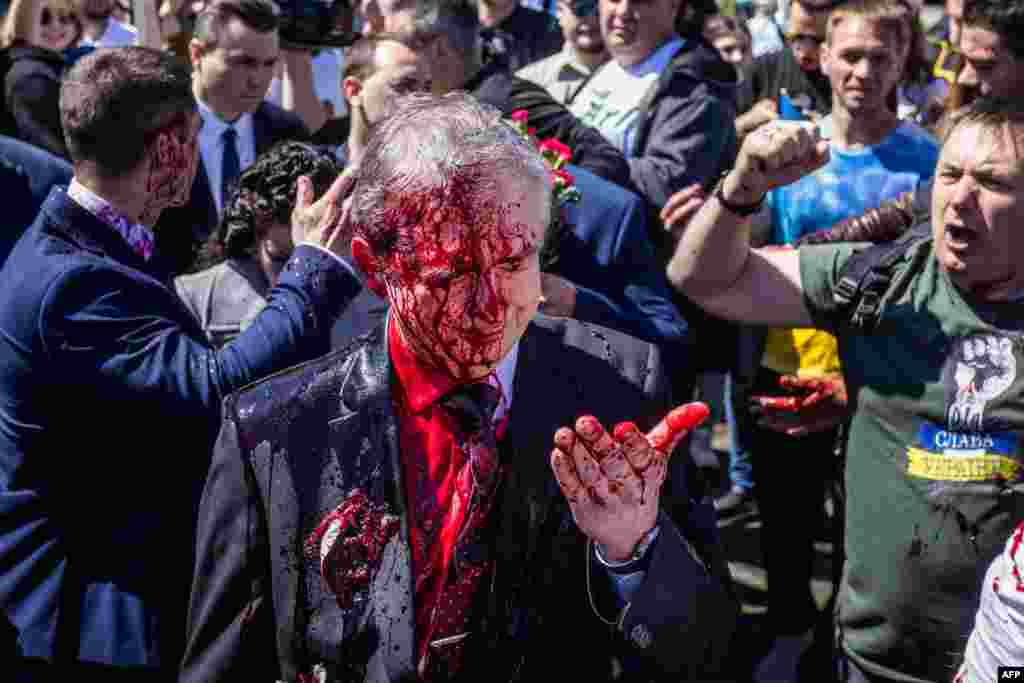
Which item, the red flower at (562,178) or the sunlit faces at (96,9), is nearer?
the red flower at (562,178)

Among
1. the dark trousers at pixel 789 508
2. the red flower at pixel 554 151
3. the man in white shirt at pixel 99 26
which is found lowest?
the dark trousers at pixel 789 508

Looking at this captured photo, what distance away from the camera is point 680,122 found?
4.05 meters

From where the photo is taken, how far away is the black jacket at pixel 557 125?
3469mm

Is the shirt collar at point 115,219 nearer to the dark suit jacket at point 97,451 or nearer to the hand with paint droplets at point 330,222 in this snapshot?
the dark suit jacket at point 97,451

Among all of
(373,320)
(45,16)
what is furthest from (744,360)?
(45,16)

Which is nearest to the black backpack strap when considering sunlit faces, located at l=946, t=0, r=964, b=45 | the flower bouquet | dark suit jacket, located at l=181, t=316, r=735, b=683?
the flower bouquet

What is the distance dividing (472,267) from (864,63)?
99.2 inches

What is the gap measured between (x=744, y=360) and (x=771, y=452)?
402mm

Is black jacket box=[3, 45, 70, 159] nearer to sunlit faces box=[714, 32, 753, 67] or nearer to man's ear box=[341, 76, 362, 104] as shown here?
man's ear box=[341, 76, 362, 104]

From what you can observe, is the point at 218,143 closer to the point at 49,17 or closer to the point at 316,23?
the point at 49,17

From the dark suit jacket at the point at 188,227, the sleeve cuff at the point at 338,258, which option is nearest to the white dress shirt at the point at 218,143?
the dark suit jacket at the point at 188,227

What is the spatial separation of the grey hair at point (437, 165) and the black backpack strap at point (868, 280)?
1100mm

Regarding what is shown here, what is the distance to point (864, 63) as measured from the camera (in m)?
3.74

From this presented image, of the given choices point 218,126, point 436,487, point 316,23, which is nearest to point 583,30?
point 316,23
